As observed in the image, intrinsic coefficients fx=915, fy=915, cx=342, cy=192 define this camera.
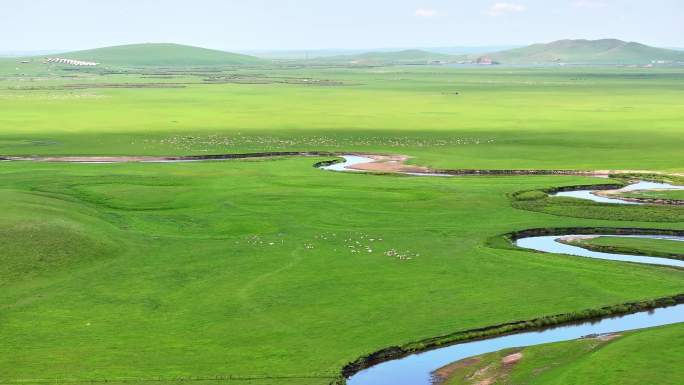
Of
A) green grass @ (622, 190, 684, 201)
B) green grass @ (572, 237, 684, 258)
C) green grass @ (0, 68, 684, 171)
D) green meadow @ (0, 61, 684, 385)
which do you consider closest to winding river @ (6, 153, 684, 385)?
green grass @ (572, 237, 684, 258)

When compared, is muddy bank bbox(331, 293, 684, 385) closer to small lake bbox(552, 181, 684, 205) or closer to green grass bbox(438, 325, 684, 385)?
green grass bbox(438, 325, 684, 385)

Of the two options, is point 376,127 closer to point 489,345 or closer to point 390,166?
point 390,166

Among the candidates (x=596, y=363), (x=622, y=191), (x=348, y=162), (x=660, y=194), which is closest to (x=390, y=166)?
(x=348, y=162)

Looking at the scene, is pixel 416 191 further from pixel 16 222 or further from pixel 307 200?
pixel 16 222

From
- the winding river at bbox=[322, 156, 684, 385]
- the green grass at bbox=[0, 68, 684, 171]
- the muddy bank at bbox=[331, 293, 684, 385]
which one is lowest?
the winding river at bbox=[322, 156, 684, 385]

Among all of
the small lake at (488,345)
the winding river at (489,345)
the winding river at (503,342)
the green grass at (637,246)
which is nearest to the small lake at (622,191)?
the green grass at (637,246)

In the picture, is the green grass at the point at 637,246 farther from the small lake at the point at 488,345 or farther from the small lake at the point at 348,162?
the small lake at the point at 348,162
